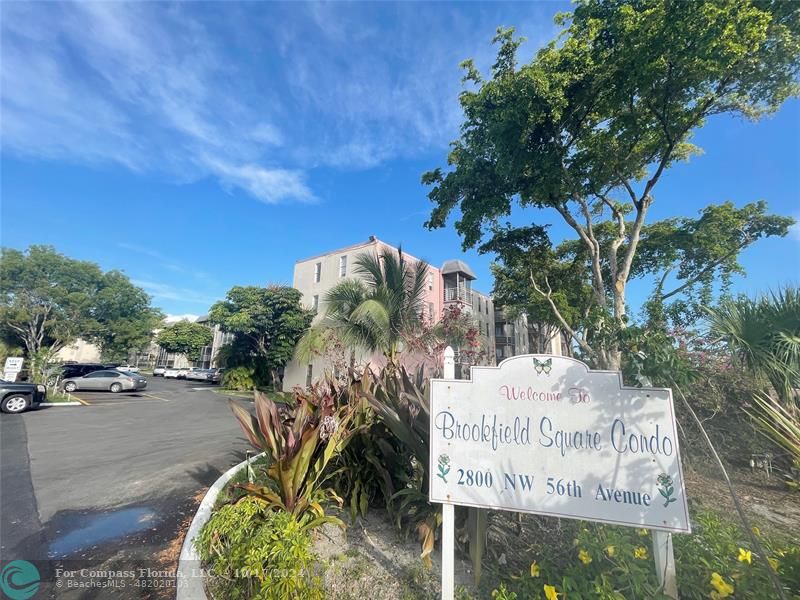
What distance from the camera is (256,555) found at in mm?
2289

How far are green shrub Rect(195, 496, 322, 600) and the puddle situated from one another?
5.09 ft

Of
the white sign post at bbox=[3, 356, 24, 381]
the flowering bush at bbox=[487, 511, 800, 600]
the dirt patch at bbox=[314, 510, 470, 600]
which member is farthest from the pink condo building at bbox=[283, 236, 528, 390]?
the flowering bush at bbox=[487, 511, 800, 600]

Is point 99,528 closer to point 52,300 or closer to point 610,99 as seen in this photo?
point 610,99

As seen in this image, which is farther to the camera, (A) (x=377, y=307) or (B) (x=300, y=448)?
(A) (x=377, y=307)

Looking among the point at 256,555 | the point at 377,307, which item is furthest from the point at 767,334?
the point at 377,307

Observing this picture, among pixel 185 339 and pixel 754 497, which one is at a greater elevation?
pixel 185 339

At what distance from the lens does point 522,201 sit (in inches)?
420

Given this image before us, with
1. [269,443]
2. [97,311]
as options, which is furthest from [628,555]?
[97,311]

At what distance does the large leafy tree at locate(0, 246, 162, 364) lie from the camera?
2217cm

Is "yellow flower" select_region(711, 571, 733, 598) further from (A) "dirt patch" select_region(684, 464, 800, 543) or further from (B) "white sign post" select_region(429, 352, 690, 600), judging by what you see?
(A) "dirt patch" select_region(684, 464, 800, 543)

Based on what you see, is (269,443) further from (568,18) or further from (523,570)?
(568,18)

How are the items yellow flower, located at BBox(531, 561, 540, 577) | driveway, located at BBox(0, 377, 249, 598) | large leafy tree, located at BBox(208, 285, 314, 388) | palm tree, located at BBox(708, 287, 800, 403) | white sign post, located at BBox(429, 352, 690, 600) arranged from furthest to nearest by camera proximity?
large leafy tree, located at BBox(208, 285, 314, 388) < palm tree, located at BBox(708, 287, 800, 403) < driveway, located at BBox(0, 377, 249, 598) < yellow flower, located at BBox(531, 561, 540, 577) < white sign post, located at BBox(429, 352, 690, 600)

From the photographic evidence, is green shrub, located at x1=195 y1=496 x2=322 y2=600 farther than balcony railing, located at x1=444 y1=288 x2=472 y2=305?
No

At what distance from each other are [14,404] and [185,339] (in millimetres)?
37805
